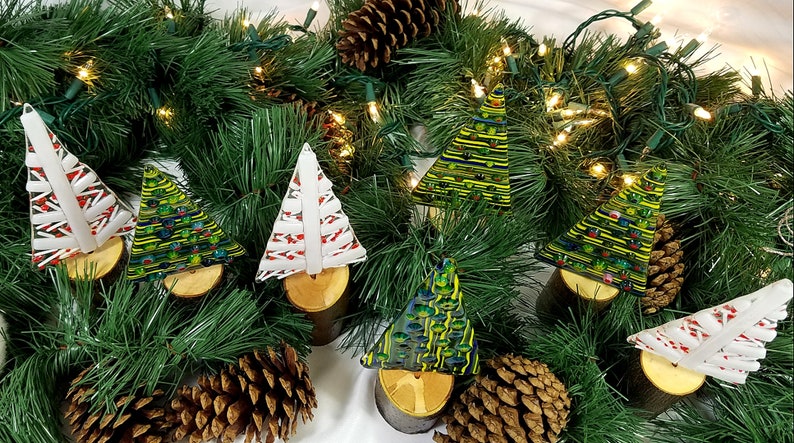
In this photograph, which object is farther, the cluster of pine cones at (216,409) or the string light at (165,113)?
the string light at (165,113)

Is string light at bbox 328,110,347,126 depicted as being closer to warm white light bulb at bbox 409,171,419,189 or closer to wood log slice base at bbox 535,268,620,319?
warm white light bulb at bbox 409,171,419,189

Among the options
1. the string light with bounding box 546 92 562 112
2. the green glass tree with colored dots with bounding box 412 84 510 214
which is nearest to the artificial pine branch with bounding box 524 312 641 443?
the green glass tree with colored dots with bounding box 412 84 510 214

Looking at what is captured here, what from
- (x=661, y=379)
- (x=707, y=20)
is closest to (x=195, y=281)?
(x=661, y=379)

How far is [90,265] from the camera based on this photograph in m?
0.63

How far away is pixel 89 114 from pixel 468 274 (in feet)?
1.56

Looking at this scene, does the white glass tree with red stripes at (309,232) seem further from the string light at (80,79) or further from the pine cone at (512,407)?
the string light at (80,79)

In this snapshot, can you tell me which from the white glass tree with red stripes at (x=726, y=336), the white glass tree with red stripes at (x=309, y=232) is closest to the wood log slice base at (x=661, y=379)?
the white glass tree with red stripes at (x=726, y=336)

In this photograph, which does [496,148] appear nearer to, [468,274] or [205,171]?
[468,274]

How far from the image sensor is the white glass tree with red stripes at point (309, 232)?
0.56m

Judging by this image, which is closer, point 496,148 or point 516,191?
point 496,148

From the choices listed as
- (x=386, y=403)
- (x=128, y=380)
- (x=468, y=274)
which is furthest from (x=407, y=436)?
(x=128, y=380)

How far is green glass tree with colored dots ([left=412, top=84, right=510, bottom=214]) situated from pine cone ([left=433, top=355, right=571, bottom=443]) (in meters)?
0.18

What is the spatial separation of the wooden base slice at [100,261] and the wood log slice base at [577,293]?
0.48m

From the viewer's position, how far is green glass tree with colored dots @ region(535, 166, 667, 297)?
1.95 feet
